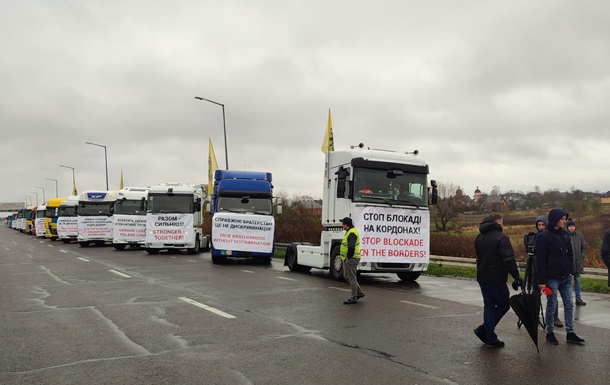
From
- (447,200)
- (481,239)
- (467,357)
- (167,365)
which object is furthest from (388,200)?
(447,200)

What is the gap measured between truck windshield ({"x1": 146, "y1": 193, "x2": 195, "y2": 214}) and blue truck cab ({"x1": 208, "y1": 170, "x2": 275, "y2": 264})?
5089 millimetres

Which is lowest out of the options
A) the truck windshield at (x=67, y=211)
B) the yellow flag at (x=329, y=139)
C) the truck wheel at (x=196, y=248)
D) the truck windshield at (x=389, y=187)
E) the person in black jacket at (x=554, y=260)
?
the truck wheel at (x=196, y=248)

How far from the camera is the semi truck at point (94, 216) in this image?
37.1 m

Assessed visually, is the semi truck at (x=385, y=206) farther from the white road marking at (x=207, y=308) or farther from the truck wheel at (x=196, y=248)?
the truck wheel at (x=196, y=248)

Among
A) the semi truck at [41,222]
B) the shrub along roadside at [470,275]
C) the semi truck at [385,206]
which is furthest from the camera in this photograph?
the semi truck at [41,222]

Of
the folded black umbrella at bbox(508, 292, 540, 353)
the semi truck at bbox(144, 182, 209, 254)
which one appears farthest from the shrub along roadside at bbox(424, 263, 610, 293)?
the semi truck at bbox(144, 182, 209, 254)

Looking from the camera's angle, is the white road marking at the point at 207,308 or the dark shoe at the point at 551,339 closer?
the dark shoe at the point at 551,339

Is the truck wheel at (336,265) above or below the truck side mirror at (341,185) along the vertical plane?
below

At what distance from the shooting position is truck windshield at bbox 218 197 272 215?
73.6 feet

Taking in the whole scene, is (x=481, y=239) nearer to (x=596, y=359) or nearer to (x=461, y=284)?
(x=596, y=359)

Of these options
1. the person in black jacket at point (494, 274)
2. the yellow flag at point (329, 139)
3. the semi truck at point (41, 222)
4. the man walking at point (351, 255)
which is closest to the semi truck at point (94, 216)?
the yellow flag at point (329, 139)

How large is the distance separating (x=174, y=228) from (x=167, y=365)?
22.0 m

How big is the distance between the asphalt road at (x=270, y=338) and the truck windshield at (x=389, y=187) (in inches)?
94.1

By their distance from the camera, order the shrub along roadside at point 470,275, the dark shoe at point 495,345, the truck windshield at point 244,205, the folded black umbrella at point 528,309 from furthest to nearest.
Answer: the truck windshield at point 244,205, the shrub along roadside at point 470,275, the dark shoe at point 495,345, the folded black umbrella at point 528,309
